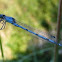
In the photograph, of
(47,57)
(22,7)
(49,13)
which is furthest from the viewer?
(22,7)

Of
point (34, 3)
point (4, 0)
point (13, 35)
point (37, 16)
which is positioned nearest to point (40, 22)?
point (37, 16)

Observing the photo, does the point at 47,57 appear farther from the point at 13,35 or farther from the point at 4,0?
the point at 4,0

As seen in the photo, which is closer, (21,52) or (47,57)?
(47,57)

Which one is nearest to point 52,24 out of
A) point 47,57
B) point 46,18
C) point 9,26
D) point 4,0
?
point 46,18

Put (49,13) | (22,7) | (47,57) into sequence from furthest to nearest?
1. (22,7)
2. (49,13)
3. (47,57)

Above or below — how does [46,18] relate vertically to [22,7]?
below

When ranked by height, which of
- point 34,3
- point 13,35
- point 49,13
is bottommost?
point 13,35

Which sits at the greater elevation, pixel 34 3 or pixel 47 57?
pixel 34 3

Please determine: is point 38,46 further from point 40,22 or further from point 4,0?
point 4,0

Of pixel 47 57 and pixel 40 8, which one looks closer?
pixel 47 57

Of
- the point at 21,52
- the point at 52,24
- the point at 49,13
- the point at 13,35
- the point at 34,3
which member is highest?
the point at 34,3
